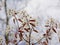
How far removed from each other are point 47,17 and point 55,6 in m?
0.13

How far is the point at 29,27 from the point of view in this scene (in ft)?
5.28

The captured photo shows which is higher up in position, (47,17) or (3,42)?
(47,17)

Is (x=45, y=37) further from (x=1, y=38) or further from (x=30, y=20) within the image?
(x=1, y=38)

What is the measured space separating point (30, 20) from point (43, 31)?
0.49 feet

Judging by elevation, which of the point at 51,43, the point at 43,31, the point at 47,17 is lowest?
the point at 51,43

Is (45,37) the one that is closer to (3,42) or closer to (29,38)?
(29,38)

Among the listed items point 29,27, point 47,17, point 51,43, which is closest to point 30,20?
point 29,27

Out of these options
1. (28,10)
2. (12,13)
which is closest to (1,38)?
(12,13)

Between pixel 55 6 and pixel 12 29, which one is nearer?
pixel 12 29

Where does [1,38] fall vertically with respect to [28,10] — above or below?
below

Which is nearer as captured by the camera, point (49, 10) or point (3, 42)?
point (3, 42)

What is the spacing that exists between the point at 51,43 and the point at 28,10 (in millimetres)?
357

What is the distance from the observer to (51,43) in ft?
5.43

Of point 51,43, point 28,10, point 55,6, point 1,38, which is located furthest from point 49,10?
point 1,38
